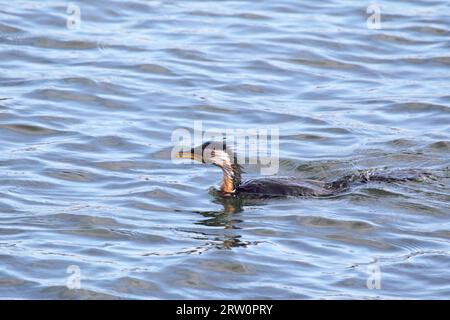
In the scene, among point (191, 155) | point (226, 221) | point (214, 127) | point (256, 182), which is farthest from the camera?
point (214, 127)

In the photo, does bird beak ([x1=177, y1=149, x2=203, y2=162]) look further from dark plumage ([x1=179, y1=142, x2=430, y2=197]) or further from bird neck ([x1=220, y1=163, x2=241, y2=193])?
bird neck ([x1=220, y1=163, x2=241, y2=193])

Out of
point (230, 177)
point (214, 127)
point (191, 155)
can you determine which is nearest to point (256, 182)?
point (230, 177)

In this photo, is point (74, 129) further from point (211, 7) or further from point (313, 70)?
point (211, 7)

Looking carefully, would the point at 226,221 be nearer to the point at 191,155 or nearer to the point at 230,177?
the point at 230,177

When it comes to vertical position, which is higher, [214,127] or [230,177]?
[214,127]

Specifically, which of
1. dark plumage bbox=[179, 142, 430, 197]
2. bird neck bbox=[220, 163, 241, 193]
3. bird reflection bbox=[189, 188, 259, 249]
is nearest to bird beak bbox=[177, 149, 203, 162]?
dark plumage bbox=[179, 142, 430, 197]

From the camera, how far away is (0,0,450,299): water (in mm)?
10344

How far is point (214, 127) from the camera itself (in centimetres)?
1475

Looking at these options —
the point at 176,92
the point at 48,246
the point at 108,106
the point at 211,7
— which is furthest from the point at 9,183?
the point at 211,7

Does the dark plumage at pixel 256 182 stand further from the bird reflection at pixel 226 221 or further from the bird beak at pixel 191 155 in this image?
the bird reflection at pixel 226 221

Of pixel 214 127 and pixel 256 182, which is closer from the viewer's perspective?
pixel 256 182

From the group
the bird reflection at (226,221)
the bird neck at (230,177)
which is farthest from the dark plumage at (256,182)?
the bird reflection at (226,221)

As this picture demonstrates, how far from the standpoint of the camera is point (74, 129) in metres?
14.5

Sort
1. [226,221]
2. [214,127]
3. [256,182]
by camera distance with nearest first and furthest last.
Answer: [226,221] < [256,182] < [214,127]
